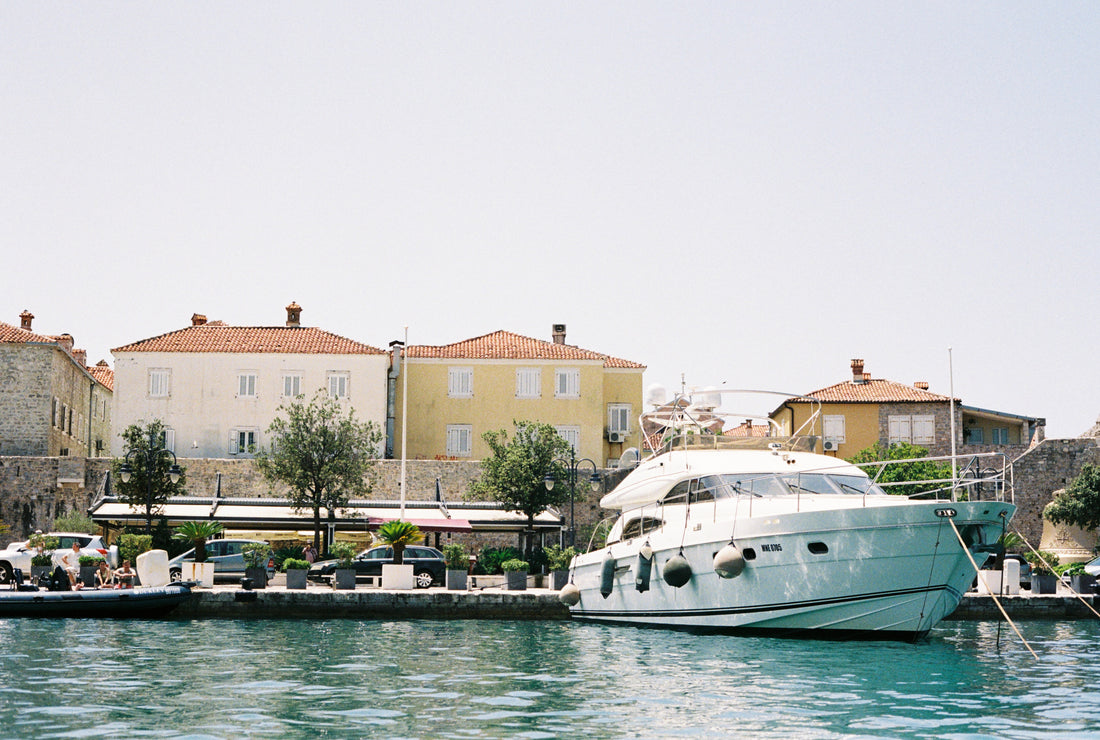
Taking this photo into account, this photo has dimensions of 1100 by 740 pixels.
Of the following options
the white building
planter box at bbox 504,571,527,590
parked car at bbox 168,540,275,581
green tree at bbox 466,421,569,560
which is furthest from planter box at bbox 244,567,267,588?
the white building

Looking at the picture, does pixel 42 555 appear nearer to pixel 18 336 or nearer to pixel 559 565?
pixel 559 565

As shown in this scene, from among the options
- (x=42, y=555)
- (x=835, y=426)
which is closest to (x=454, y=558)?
(x=42, y=555)

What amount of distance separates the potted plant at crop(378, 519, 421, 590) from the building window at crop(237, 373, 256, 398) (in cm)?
2134

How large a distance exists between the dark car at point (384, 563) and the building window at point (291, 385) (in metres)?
18.9

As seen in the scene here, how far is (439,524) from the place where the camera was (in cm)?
4147

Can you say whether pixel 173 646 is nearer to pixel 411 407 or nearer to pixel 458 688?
pixel 458 688

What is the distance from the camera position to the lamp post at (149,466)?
3512 cm

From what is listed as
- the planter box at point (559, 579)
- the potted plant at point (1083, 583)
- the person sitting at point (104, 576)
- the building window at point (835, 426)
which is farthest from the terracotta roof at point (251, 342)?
the potted plant at point (1083, 583)

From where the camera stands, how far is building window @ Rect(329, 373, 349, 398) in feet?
174

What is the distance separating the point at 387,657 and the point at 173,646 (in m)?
4.19

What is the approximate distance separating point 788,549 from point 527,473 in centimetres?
2265

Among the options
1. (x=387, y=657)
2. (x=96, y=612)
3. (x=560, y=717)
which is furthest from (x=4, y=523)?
(x=560, y=717)

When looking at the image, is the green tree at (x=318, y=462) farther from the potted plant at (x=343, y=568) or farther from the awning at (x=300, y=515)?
the potted plant at (x=343, y=568)

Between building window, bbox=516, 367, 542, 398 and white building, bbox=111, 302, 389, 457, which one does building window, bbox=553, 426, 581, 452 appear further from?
white building, bbox=111, 302, 389, 457
